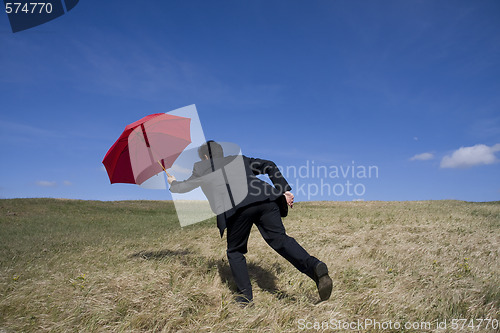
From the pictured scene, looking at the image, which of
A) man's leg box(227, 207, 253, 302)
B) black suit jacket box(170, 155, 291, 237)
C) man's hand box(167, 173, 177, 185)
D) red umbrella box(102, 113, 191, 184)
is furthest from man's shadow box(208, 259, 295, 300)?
red umbrella box(102, 113, 191, 184)

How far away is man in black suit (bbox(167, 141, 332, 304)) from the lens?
4.56 metres

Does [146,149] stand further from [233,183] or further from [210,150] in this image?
[233,183]

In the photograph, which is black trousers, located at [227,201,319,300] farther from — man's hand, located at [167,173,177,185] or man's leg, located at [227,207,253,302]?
man's hand, located at [167,173,177,185]

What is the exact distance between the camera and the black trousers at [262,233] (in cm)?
443

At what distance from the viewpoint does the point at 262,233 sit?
15.2ft

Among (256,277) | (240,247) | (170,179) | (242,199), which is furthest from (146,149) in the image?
(256,277)

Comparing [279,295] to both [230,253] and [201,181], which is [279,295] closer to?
[230,253]

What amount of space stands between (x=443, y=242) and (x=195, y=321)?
7092mm

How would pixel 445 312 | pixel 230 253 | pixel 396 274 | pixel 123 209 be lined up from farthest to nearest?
pixel 123 209 → pixel 396 274 → pixel 230 253 → pixel 445 312

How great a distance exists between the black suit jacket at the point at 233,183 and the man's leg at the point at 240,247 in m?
0.13

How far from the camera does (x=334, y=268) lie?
598 centimetres

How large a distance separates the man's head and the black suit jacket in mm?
102

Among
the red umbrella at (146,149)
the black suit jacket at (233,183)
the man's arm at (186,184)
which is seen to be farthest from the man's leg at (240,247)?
the red umbrella at (146,149)

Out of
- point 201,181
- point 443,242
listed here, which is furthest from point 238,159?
point 443,242
